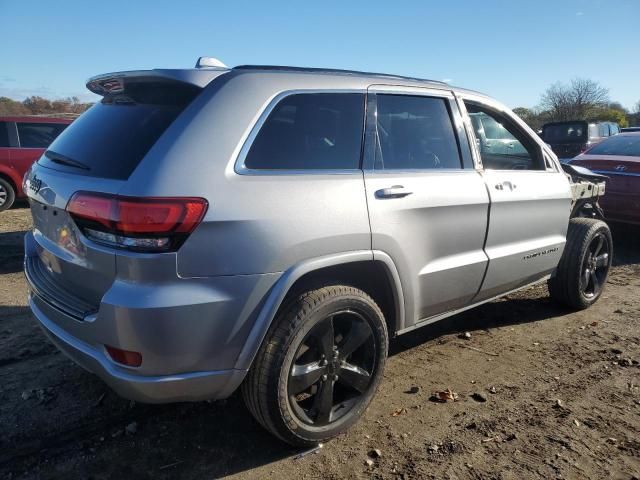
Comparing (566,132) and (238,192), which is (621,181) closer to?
(238,192)

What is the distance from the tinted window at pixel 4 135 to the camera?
9.65 meters

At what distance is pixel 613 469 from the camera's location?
8.34ft

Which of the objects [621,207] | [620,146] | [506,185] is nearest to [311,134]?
[506,185]

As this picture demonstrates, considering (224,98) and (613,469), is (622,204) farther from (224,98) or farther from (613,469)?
(224,98)

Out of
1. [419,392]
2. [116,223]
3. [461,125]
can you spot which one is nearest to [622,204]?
[461,125]

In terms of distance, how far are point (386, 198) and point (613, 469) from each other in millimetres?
1746

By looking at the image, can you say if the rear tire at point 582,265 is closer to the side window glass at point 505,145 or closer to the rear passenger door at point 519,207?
the rear passenger door at point 519,207

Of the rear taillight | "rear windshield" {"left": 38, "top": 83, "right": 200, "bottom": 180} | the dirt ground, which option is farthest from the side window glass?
the rear taillight

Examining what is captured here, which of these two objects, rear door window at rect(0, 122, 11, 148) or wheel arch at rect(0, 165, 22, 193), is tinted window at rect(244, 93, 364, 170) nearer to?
wheel arch at rect(0, 165, 22, 193)

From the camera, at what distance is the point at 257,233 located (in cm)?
225

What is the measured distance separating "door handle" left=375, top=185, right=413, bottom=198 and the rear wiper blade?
4.75 feet

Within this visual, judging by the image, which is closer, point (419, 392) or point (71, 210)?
point (71, 210)

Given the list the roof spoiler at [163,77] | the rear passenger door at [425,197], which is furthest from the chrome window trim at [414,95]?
the roof spoiler at [163,77]

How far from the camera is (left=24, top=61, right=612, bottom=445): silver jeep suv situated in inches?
83.7
